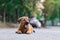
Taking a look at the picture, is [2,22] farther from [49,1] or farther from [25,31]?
[25,31]

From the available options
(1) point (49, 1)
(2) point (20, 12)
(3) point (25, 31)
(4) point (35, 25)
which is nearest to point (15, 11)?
(2) point (20, 12)

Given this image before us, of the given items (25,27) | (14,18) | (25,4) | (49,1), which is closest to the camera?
(25,27)

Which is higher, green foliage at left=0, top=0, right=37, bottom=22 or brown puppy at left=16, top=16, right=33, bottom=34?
green foliage at left=0, top=0, right=37, bottom=22

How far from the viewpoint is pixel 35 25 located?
90.5 feet

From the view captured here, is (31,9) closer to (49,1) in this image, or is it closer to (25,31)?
(49,1)

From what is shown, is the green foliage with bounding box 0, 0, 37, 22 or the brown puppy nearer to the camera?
the brown puppy

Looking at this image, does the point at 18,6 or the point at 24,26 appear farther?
the point at 18,6

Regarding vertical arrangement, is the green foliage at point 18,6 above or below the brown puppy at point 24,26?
above

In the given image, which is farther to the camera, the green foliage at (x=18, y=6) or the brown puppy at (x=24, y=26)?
the green foliage at (x=18, y=6)

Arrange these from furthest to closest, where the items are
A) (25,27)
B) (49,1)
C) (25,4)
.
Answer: (49,1) < (25,4) < (25,27)

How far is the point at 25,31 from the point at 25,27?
27cm

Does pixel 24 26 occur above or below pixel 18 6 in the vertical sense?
below

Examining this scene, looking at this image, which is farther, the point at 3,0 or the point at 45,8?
the point at 45,8

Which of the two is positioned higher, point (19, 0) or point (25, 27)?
point (19, 0)
